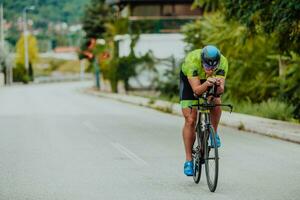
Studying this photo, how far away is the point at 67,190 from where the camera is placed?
995 cm

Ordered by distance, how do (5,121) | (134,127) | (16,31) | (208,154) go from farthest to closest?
(16,31), (5,121), (134,127), (208,154)

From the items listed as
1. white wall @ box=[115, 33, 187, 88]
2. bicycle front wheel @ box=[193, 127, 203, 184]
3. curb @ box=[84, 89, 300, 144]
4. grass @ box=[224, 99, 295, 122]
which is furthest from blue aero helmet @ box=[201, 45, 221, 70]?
white wall @ box=[115, 33, 187, 88]

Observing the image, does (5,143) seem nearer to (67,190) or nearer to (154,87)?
(67,190)

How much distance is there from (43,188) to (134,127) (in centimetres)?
1124

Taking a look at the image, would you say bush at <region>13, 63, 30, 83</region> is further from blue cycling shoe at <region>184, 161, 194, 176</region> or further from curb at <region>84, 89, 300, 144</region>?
blue cycling shoe at <region>184, 161, 194, 176</region>

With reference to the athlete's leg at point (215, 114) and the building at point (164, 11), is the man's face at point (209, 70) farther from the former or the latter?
the building at point (164, 11)

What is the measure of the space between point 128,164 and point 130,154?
5.08 ft

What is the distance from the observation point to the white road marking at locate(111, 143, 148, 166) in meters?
13.0

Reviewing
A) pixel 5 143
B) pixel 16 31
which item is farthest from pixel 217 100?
pixel 16 31

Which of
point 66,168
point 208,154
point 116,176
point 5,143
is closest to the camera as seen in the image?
point 208,154

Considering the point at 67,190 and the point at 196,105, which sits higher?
Result: the point at 196,105

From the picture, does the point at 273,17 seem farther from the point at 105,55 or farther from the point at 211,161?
the point at 105,55

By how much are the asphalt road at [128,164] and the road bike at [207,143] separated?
0.22 m

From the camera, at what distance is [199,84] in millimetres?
9844
